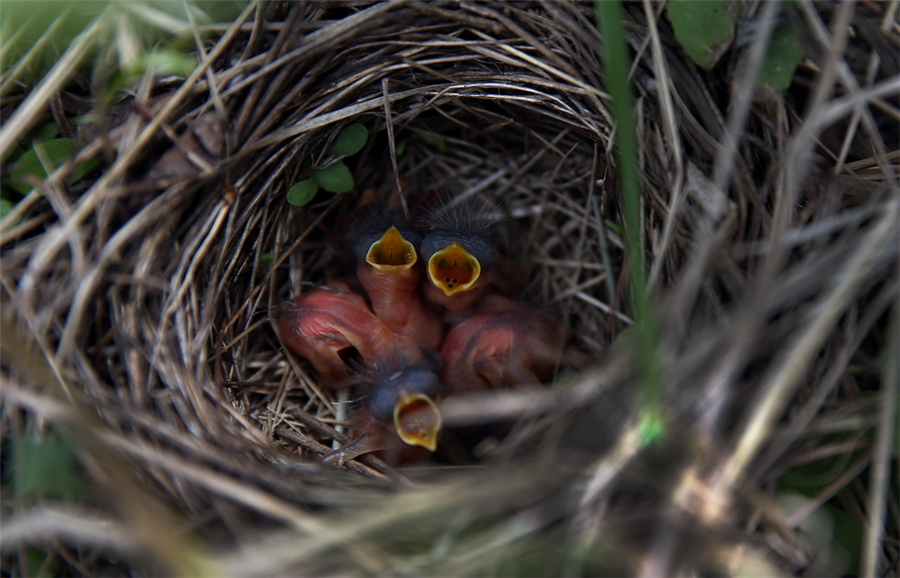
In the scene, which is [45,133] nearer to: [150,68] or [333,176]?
[150,68]

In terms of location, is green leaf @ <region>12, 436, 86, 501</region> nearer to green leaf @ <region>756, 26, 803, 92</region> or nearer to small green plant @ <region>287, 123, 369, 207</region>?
small green plant @ <region>287, 123, 369, 207</region>

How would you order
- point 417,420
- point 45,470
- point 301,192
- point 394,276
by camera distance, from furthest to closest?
point 394,276 → point 301,192 → point 417,420 → point 45,470

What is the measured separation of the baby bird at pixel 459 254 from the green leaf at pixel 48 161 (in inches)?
25.9

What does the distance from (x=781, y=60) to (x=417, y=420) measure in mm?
868

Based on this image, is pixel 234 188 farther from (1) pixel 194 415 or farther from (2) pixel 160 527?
(2) pixel 160 527

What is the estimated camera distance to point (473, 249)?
1419 mm

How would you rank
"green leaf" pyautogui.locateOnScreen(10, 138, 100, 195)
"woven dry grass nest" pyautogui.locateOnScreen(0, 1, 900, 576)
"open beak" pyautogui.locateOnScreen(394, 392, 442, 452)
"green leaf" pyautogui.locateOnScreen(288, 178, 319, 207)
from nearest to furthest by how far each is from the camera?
"woven dry grass nest" pyautogui.locateOnScreen(0, 1, 900, 576)
"green leaf" pyautogui.locateOnScreen(10, 138, 100, 195)
"open beak" pyautogui.locateOnScreen(394, 392, 442, 452)
"green leaf" pyautogui.locateOnScreen(288, 178, 319, 207)

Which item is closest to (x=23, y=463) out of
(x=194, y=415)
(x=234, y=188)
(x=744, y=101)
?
(x=194, y=415)

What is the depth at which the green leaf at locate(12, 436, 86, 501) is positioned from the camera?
32.6 inches

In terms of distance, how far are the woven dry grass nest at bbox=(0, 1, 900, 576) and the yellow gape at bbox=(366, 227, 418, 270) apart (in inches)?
7.0

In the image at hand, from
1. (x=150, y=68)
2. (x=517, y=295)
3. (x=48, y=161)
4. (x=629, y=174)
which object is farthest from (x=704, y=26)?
(x=48, y=161)

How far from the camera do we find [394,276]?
1.46m

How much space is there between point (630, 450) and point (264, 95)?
905 millimetres

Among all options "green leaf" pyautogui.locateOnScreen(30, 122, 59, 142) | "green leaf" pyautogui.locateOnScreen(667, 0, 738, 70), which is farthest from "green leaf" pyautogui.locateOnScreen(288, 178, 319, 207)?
"green leaf" pyautogui.locateOnScreen(667, 0, 738, 70)
